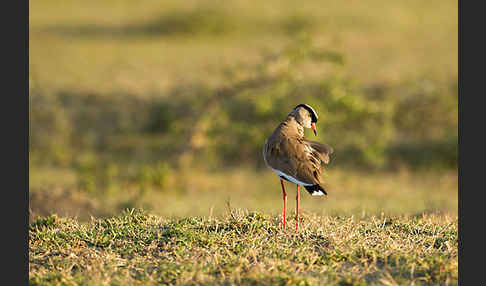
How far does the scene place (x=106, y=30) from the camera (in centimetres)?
3628

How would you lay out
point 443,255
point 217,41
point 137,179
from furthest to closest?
point 217,41 < point 137,179 < point 443,255

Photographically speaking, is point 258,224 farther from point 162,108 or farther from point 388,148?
point 162,108

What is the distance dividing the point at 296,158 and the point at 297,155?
4 cm

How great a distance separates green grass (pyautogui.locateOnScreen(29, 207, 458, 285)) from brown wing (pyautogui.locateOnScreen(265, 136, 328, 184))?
665 millimetres

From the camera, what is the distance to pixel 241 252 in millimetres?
5328

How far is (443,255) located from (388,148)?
1269 cm

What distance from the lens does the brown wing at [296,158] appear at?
546cm

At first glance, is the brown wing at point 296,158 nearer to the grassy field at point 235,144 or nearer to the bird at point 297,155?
the bird at point 297,155

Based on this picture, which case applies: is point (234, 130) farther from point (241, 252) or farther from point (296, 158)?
point (241, 252)

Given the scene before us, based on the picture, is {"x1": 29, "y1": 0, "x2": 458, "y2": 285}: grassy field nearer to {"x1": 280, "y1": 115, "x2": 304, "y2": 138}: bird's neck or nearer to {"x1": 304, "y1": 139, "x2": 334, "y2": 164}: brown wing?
{"x1": 304, "y1": 139, "x2": 334, "y2": 164}: brown wing

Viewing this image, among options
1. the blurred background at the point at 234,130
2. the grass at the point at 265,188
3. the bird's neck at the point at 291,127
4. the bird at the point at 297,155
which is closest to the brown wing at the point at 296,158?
the bird at the point at 297,155

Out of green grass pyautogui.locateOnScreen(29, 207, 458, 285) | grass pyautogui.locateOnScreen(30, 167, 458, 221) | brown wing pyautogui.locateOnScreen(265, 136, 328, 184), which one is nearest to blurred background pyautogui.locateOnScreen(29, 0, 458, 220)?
grass pyautogui.locateOnScreen(30, 167, 458, 221)

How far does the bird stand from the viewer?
5422 millimetres

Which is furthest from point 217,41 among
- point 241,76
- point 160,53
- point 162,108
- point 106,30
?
point 241,76
